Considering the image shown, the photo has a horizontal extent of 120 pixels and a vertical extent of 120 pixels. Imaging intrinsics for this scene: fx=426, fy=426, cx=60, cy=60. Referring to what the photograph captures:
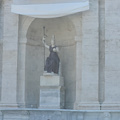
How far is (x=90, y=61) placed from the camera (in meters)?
24.4

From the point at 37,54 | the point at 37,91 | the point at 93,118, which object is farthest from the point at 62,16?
the point at 93,118

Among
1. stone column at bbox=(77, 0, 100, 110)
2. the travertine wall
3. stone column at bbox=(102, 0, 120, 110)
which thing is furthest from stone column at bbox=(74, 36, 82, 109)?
stone column at bbox=(102, 0, 120, 110)

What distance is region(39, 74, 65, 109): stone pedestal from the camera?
2458 centimetres

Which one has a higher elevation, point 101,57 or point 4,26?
point 4,26

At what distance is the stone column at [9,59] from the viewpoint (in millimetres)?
25453

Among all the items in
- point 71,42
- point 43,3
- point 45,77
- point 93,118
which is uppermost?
point 43,3

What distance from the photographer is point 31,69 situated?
87.2 feet

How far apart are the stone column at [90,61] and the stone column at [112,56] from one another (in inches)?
22.5

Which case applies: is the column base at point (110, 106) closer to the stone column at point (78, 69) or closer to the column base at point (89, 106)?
the column base at point (89, 106)

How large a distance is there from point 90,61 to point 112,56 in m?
1.29

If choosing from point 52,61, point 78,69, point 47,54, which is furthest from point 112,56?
point 47,54

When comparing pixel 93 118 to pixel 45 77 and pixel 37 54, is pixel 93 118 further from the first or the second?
pixel 37 54

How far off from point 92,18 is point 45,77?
14.4 feet

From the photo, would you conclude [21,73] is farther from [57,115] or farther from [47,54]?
[57,115]
